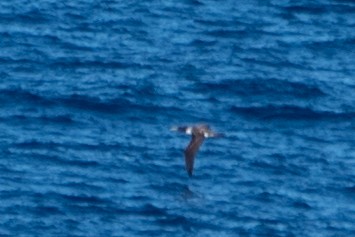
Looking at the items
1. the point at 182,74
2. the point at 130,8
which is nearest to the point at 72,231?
the point at 182,74

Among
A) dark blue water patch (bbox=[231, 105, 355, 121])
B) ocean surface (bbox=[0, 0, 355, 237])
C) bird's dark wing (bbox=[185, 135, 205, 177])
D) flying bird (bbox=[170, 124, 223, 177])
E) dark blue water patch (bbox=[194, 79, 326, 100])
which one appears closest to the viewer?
bird's dark wing (bbox=[185, 135, 205, 177])

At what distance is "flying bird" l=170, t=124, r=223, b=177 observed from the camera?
122 ft

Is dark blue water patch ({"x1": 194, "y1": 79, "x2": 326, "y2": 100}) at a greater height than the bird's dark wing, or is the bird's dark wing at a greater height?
dark blue water patch ({"x1": 194, "y1": 79, "x2": 326, "y2": 100})

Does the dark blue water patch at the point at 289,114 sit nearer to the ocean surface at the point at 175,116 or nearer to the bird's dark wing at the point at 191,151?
the ocean surface at the point at 175,116

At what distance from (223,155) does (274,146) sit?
1311 mm

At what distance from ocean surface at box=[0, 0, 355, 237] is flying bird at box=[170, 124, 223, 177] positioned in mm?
1232

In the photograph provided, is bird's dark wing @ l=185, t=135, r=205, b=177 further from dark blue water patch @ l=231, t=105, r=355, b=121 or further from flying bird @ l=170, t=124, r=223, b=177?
dark blue water patch @ l=231, t=105, r=355, b=121

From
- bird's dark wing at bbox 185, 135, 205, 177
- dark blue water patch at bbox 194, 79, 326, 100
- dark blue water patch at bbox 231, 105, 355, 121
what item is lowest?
bird's dark wing at bbox 185, 135, 205, 177

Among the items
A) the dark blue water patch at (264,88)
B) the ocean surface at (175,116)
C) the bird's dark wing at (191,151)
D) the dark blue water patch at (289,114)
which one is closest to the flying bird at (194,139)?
the bird's dark wing at (191,151)

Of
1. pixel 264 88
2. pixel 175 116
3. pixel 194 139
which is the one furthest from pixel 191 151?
pixel 264 88

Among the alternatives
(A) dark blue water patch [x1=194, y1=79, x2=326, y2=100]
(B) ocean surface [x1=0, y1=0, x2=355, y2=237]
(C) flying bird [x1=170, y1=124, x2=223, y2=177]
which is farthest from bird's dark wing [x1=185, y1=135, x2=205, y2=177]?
(A) dark blue water patch [x1=194, y1=79, x2=326, y2=100]

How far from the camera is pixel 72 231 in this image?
1460 inches

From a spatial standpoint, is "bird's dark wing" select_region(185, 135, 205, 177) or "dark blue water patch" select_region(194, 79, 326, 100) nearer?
"bird's dark wing" select_region(185, 135, 205, 177)

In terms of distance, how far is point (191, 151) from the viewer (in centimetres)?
3747
